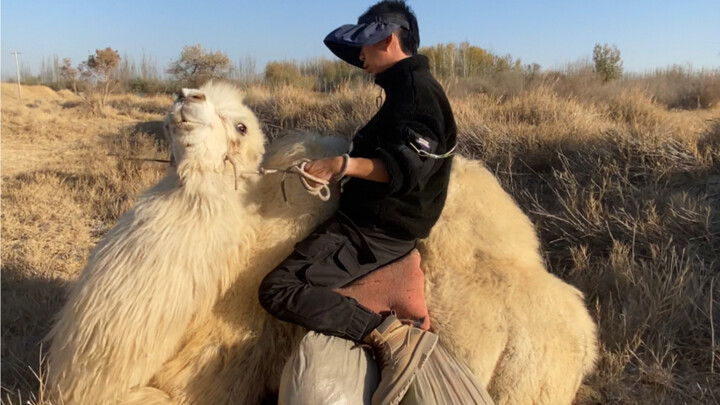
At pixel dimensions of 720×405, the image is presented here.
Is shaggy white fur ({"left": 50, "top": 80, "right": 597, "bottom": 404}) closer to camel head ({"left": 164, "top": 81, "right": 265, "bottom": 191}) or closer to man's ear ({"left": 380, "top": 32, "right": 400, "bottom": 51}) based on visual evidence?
camel head ({"left": 164, "top": 81, "right": 265, "bottom": 191})

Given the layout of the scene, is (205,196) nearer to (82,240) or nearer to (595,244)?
(595,244)

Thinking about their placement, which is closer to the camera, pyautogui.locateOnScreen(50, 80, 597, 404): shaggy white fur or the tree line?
pyautogui.locateOnScreen(50, 80, 597, 404): shaggy white fur

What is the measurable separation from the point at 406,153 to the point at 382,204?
0.30m

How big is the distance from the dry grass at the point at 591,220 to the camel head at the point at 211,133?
1.31 metres

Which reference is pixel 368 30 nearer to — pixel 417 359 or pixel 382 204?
pixel 382 204

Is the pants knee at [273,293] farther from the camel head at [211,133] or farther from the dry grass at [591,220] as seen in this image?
the dry grass at [591,220]

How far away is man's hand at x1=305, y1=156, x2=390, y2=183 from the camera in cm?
252

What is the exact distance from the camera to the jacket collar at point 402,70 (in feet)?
8.96

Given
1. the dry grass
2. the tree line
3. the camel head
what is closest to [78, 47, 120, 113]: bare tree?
the tree line

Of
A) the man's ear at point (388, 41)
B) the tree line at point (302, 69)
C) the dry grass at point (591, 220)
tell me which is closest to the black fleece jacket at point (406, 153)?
the man's ear at point (388, 41)

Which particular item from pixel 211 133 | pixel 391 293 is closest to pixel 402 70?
pixel 211 133

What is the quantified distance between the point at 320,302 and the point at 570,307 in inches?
50.0

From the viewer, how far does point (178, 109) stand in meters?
2.43

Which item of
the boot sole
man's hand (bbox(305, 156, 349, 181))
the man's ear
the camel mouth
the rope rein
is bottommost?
the boot sole
